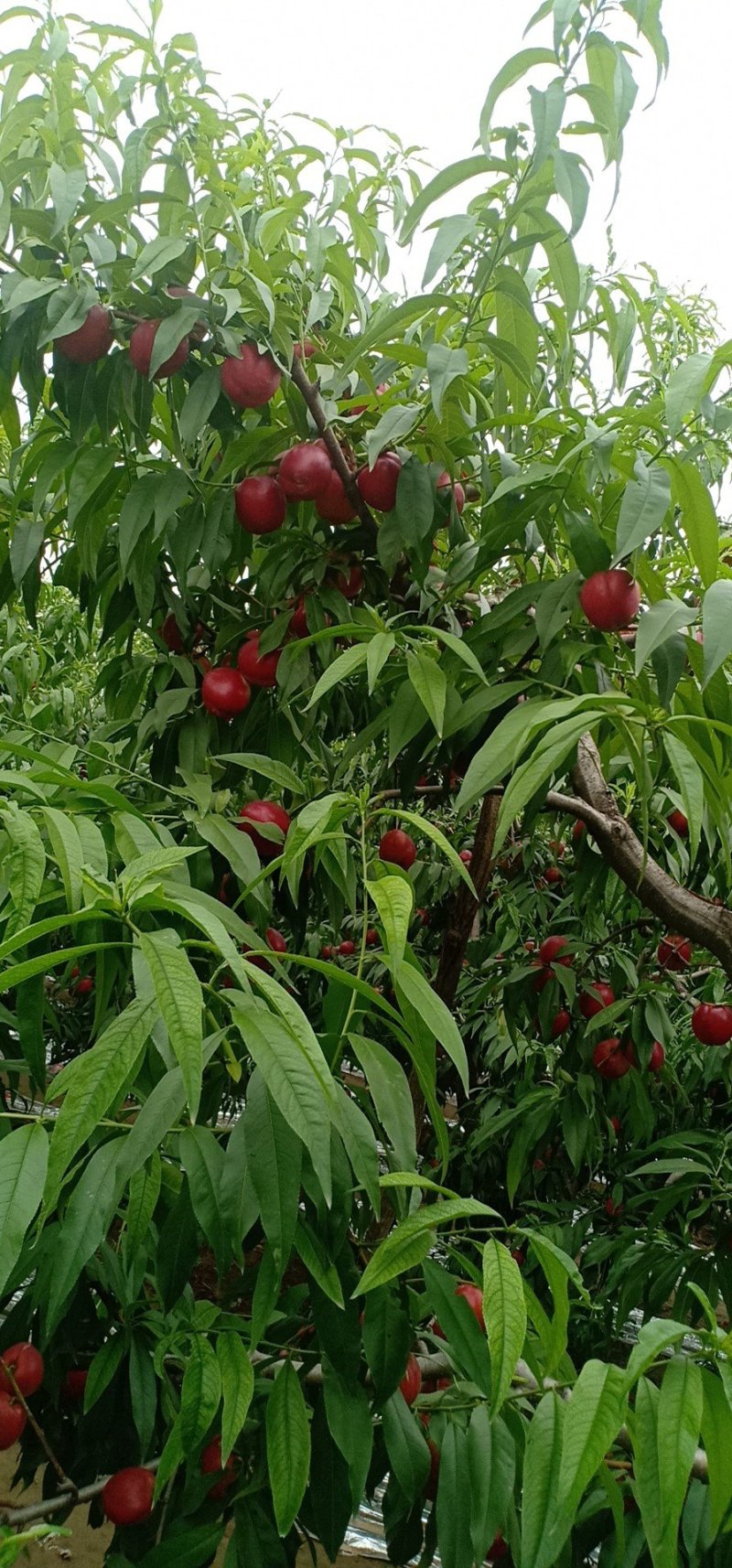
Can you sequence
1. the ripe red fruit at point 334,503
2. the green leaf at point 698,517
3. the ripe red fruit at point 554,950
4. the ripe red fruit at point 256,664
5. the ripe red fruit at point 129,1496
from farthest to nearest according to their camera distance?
the ripe red fruit at point 554,950, the ripe red fruit at point 256,664, the ripe red fruit at point 334,503, the ripe red fruit at point 129,1496, the green leaf at point 698,517

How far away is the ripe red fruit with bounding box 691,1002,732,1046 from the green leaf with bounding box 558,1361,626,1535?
1408 mm

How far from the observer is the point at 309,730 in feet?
3.84

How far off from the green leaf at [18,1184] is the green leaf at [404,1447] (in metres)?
0.31

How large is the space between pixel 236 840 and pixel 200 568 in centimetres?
37

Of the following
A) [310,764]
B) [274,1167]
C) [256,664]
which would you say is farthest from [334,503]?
[274,1167]

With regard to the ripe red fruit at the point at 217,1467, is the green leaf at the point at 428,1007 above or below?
above

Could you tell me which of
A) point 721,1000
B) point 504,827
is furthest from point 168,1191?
point 721,1000

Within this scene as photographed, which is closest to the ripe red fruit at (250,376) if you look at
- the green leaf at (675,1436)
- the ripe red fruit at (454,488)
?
the ripe red fruit at (454,488)

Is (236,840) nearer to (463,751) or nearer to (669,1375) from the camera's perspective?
(463,751)

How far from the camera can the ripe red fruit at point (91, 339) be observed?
2.90 ft

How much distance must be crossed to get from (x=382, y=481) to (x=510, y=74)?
0.32 meters

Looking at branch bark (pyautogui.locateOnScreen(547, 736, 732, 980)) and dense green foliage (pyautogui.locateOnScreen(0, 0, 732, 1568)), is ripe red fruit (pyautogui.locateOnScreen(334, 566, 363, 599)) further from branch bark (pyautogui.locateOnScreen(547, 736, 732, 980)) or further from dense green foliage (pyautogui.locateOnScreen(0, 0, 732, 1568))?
branch bark (pyautogui.locateOnScreen(547, 736, 732, 980))

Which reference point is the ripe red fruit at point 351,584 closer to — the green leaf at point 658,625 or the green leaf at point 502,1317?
the green leaf at point 658,625

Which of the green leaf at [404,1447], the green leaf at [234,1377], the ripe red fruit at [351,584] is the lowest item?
the green leaf at [404,1447]
